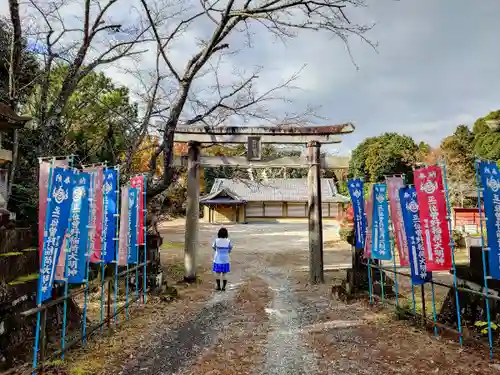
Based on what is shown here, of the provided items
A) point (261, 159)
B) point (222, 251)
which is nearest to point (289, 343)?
point (222, 251)

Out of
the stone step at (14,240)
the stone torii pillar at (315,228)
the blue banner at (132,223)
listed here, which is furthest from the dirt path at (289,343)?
the stone step at (14,240)

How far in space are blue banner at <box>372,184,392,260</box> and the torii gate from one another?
305cm

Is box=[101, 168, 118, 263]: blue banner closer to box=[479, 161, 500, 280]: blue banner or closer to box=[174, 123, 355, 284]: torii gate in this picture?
box=[174, 123, 355, 284]: torii gate

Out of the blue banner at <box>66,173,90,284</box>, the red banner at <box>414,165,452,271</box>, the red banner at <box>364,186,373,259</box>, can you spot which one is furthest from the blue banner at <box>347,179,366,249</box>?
the blue banner at <box>66,173,90,284</box>

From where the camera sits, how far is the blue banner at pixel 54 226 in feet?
13.6

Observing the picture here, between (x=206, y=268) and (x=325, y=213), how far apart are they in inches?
1027

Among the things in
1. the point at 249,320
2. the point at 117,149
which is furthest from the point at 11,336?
the point at 117,149

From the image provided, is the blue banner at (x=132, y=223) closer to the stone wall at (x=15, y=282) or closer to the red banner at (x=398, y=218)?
the stone wall at (x=15, y=282)

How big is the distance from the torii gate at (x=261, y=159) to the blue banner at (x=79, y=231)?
18.3 feet

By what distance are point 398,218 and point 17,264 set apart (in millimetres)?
5905

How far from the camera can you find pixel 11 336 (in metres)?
4.05

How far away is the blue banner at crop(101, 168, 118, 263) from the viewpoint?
21.5ft

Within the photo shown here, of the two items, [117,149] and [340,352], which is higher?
[117,149]

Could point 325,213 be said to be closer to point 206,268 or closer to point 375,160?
point 375,160
